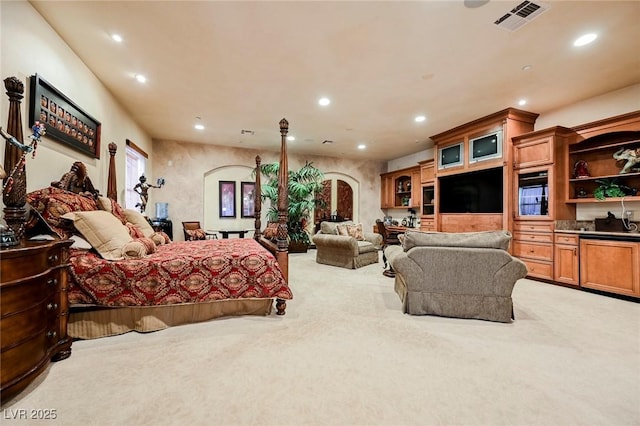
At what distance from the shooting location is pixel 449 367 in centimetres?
177

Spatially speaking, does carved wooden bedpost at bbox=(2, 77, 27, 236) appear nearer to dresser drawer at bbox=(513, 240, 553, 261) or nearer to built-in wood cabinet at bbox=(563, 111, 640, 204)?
dresser drawer at bbox=(513, 240, 553, 261)

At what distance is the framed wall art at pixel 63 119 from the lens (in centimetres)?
231

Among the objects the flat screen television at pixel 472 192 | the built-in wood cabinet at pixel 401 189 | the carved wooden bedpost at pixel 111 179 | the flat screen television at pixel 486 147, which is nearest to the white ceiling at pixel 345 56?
the flat screen television at pixel 486 147

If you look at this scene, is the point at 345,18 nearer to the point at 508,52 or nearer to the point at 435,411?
the point at 508,52

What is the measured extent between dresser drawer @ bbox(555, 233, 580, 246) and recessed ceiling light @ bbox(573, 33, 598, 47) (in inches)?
96.4

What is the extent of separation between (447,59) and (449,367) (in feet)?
9.76

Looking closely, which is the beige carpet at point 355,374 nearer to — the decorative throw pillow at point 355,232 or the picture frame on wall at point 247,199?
the decorative throw pillow at point 355,232

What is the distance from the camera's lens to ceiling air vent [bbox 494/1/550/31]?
2203mm

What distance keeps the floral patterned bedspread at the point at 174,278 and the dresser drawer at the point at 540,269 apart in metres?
3.94

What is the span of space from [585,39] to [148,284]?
15.0 feet

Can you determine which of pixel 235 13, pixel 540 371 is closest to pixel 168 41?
pixel 235 13

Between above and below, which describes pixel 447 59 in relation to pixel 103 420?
above

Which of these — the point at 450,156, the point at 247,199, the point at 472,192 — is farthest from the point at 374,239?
the point at 247,199

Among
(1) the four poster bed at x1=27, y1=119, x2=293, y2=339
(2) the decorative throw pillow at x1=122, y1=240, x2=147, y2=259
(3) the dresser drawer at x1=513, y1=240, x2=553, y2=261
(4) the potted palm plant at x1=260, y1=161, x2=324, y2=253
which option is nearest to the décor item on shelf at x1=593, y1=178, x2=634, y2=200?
(3) the dresser drawer at x1=513, y1=240, x2=553, y2=261
